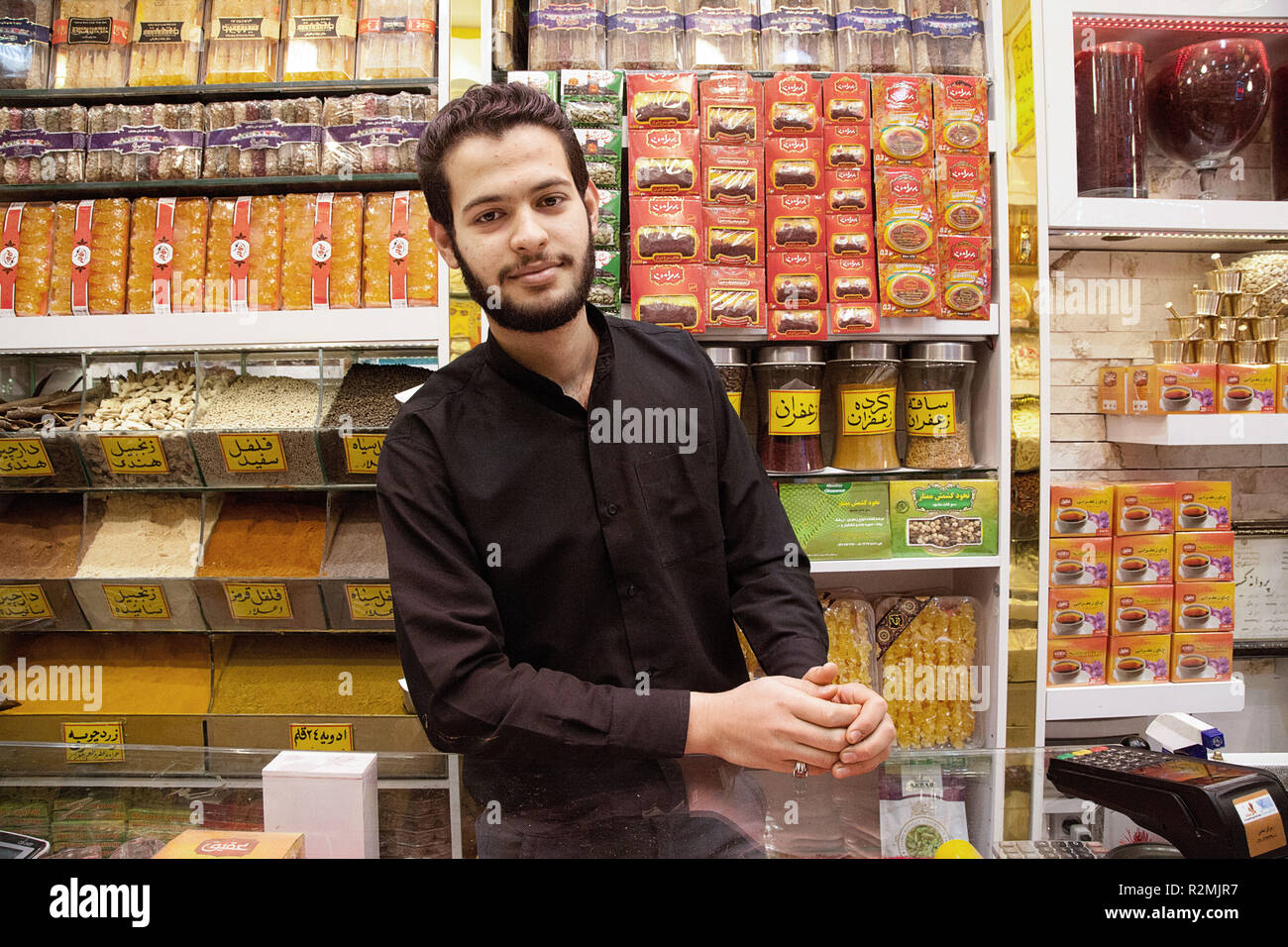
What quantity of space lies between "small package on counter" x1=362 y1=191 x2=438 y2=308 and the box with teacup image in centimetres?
216

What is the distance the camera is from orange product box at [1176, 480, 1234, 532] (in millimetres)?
2162

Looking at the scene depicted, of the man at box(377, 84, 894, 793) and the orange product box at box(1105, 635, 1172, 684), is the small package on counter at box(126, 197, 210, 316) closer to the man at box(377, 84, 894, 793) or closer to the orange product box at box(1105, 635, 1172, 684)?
the man at box(377, 84, 894, 793)

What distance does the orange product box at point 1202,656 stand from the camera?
2197mm

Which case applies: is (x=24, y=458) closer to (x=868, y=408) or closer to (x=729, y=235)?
(x=729, y=235)

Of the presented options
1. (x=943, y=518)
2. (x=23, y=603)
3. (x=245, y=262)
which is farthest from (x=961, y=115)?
(x=23, y=603)

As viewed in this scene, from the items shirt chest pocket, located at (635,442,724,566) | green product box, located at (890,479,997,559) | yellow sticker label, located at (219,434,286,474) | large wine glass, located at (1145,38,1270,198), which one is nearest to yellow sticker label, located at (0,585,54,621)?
yellow sticker label, located at (219,434,286,474)

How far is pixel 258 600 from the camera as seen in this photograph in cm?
206

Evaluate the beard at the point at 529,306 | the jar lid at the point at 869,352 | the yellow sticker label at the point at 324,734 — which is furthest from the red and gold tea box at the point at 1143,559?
the yellow sticker label at the point at 324,734

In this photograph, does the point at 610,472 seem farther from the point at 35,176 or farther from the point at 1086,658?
the point at 35,176

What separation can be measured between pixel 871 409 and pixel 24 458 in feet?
7.22

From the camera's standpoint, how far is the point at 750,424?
2.24 meters

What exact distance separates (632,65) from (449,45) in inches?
18.6
